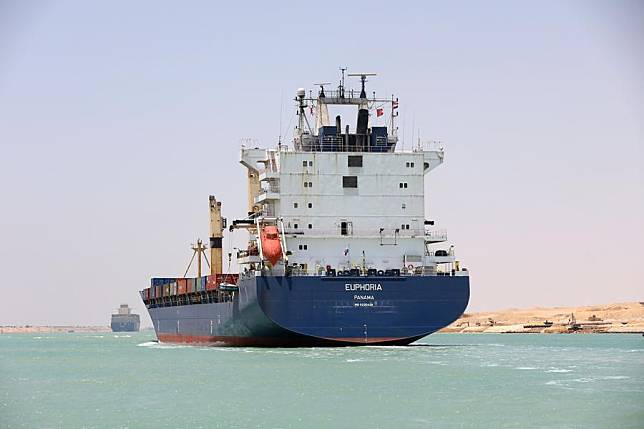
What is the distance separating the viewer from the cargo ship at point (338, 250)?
142 feet

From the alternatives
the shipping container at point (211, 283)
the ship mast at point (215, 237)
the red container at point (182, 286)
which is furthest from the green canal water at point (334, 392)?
the ship mast at point (215, 237)

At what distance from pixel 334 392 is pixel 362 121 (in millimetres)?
21281

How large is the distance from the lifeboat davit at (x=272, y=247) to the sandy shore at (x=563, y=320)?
48429mm

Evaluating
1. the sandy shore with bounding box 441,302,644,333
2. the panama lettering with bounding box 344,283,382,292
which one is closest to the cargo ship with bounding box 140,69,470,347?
the panama lettering with bounding box 344,283,382,292

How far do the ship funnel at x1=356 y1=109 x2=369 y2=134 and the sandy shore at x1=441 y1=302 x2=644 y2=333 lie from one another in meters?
45.3

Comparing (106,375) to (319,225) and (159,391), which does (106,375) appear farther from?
(319,225)

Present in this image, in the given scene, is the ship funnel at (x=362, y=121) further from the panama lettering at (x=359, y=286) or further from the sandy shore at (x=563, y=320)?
the sandy shore at (x=563, y=320)

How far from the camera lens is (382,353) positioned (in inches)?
1606

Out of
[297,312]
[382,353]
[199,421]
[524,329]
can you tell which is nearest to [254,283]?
[297,312]

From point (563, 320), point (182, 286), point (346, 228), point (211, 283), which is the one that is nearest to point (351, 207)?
point (346, 228)

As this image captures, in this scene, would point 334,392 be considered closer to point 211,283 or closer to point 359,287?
point 359,287

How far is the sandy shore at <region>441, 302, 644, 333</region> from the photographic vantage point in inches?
4146

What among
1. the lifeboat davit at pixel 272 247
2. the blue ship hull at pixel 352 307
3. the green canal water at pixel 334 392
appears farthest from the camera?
the lifeboat davit at pixel 272 247

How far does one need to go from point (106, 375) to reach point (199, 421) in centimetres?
1382
